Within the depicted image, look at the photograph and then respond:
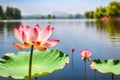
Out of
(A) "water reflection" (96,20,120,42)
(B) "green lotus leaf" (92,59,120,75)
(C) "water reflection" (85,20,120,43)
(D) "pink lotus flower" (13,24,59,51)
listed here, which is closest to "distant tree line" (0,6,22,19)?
(C) "water reflection" (85,20,120,43)

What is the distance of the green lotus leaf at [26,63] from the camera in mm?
3292

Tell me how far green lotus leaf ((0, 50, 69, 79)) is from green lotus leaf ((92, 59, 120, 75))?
4.15 ft

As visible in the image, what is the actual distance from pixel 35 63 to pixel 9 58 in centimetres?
35

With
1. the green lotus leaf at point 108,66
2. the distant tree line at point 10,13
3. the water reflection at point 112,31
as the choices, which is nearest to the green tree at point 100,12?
the distant tree line at point 10,13

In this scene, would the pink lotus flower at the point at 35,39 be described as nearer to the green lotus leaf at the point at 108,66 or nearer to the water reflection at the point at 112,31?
the green lotus leaf at the point at 108,66

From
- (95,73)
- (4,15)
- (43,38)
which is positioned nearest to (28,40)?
(43,38)

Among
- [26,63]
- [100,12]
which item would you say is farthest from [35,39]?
[100,12]

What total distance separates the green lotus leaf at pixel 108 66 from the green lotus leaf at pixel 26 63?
1.27 m

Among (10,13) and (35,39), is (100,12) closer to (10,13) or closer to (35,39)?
(10,13)

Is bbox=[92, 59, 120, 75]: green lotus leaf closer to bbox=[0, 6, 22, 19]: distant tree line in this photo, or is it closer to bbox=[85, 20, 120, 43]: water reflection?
bbox=[85, 20, 120, 43]: water reflection

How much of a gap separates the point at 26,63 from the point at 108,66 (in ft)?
5.11

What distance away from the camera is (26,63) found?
11.7 ft

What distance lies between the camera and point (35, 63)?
145 inches

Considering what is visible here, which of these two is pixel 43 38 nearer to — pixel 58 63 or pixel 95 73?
pixel 58 63
